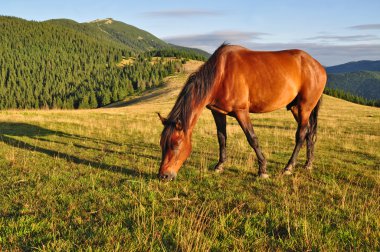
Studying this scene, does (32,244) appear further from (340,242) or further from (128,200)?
(340,242)

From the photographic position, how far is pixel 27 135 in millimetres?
13227

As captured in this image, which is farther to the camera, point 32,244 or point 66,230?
point 66,230

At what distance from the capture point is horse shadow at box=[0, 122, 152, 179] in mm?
7727

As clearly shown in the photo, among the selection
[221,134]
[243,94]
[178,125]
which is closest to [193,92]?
[178,125]

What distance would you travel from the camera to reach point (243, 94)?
7.09 metres

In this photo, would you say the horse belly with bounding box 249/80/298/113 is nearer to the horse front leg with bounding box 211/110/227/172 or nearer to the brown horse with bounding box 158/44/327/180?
the brown horse with bounding box 158/44/327/180

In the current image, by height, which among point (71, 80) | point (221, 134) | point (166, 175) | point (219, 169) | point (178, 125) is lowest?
point (219, 169)

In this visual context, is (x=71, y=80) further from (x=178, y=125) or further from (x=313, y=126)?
(x=178, y=125)

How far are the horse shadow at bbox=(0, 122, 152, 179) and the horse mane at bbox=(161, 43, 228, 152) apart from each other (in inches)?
60.4

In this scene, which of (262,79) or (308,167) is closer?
(262,79)

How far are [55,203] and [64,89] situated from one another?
557ft

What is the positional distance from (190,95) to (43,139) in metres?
8.83

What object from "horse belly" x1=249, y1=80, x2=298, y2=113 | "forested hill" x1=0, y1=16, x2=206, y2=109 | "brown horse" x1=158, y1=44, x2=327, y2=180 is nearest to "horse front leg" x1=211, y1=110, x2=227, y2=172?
"brown horse" x1=158, y1=44, x2=327, y2=180

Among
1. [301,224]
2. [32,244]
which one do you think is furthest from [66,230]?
[301,224]
